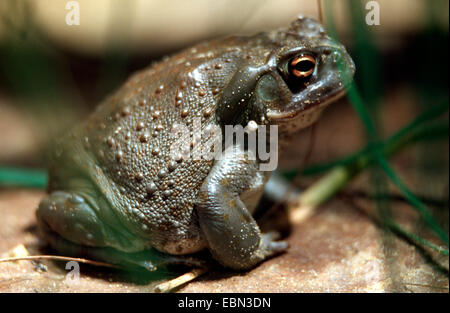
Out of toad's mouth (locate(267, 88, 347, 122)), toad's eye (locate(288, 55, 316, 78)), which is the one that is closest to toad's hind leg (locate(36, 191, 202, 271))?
toad's mouth (locate(267, 88, 347, 122))

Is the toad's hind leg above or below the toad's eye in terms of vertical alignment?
below

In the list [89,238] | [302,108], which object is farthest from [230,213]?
[89,238]

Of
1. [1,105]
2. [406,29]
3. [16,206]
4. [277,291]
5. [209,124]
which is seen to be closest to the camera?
[277,291]

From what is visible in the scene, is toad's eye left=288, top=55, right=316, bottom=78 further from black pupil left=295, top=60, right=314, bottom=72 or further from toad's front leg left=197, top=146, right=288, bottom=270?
toad's front leg left=197, top=146, right=288, bottom=270

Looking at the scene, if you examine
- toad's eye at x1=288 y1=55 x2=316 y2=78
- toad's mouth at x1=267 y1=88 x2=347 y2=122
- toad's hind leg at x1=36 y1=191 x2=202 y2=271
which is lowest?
toad's hind leg at x1=36 y1=191 x2=202 y2=271

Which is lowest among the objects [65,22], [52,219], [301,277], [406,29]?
[301,277]

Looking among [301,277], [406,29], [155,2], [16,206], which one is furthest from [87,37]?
[301,277]

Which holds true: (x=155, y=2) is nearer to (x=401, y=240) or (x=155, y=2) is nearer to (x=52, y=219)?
(x=52, y=219)
